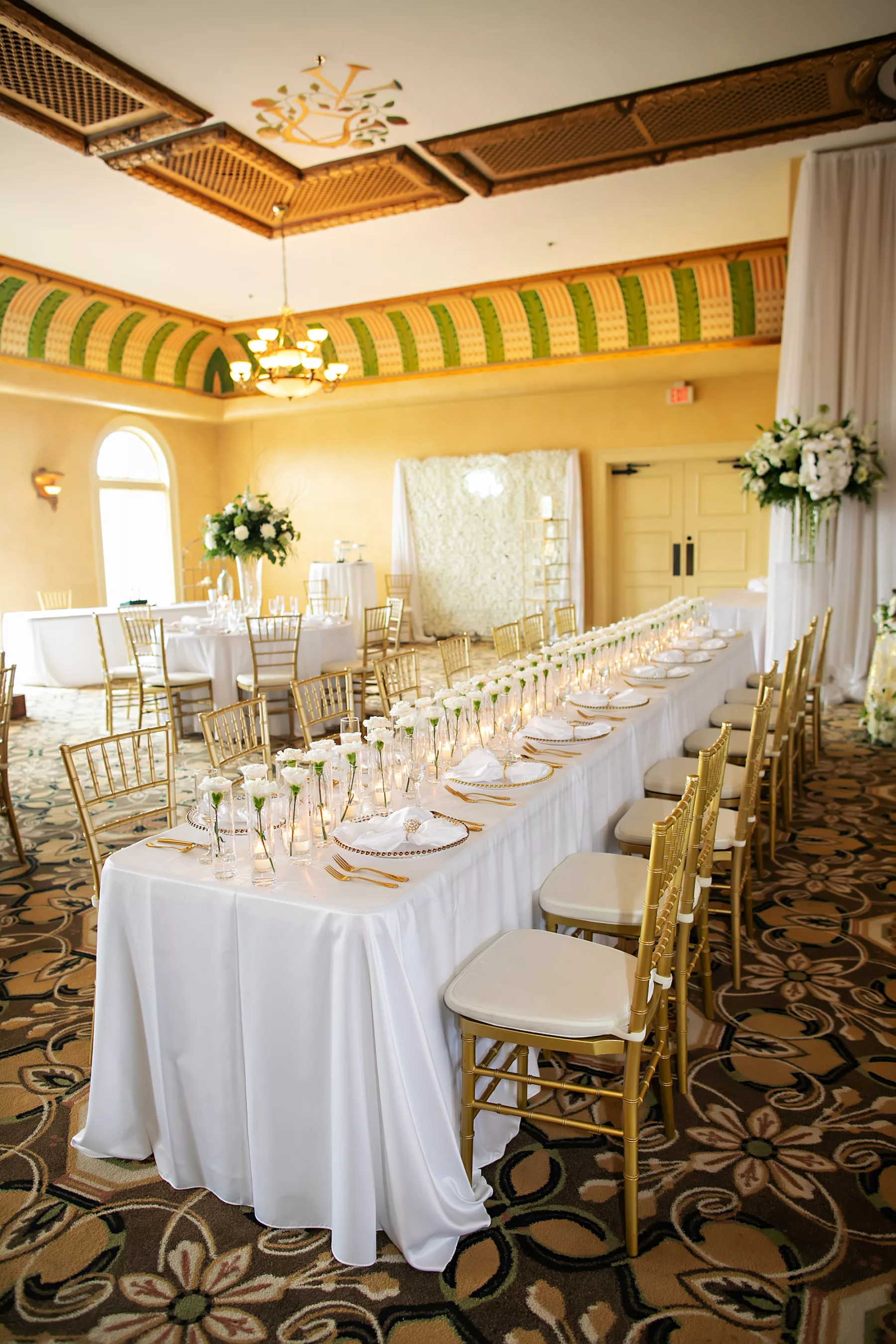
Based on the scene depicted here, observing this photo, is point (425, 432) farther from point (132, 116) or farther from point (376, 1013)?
point (376, 1013)

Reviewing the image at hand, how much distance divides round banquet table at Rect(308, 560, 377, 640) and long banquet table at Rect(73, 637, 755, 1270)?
30.4 feet

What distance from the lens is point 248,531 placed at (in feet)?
26.2

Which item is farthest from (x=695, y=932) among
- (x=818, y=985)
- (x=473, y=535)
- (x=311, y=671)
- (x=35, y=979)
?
(x=473, y=535)

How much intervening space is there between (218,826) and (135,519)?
12.2 metres

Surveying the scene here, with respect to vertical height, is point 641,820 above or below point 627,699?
below

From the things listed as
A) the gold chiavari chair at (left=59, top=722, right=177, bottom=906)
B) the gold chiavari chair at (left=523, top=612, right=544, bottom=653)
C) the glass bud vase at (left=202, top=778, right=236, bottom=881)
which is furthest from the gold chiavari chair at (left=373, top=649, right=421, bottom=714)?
the glass bud vase at (left=202, top=778, right=236, bottom=881)

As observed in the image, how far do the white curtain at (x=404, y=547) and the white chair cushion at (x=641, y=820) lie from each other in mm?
9952

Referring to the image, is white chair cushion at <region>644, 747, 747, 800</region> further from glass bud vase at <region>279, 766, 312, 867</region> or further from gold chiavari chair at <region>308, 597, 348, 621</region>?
gold chiavari chair at <region>308, 597, 348, 621</region>

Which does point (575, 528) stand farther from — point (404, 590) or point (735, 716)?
point (735, 716)

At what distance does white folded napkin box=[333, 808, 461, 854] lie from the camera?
235 centimetres

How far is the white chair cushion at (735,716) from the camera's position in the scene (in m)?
5.18

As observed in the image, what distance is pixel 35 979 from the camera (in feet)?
11.4

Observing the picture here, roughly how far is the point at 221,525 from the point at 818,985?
632cm

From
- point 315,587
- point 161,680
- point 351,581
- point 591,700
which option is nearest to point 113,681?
point 161,680
